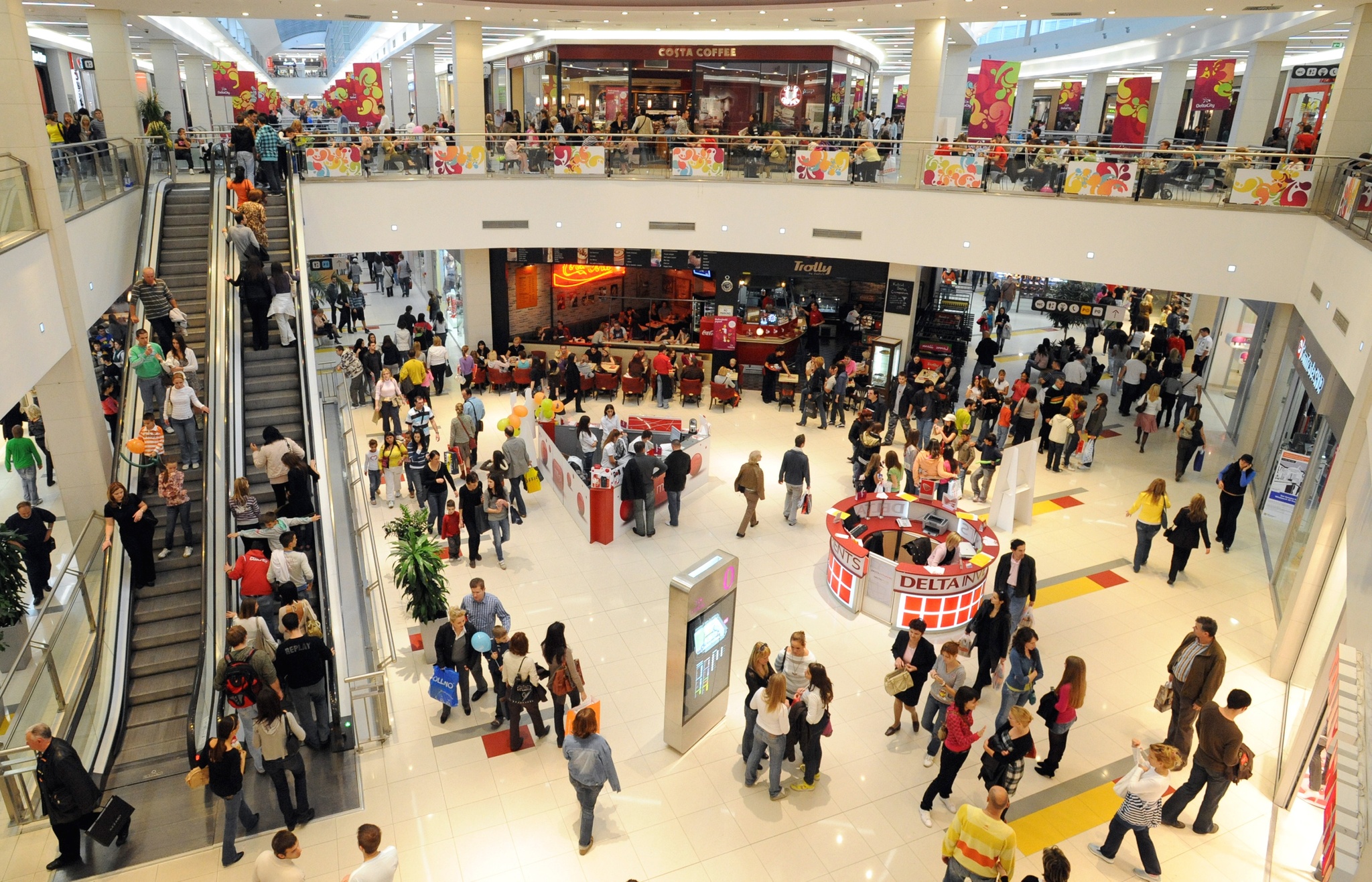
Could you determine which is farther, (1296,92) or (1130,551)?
(1296,92)

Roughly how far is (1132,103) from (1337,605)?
12183 mm

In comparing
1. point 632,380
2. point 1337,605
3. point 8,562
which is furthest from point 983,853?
point 632,380

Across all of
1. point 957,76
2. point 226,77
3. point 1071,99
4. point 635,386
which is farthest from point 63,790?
point 1071,99

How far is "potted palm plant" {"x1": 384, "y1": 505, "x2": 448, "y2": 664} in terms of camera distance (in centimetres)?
872

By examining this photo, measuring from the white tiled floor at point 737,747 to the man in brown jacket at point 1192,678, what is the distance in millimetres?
449

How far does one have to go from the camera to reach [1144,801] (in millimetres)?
6418

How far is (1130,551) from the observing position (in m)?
12.1

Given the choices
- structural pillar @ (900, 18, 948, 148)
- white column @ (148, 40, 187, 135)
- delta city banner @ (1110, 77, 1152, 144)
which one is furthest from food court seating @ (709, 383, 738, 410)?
white column @ (148, 40, 187, 135)

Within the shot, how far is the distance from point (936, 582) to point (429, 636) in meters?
5.52

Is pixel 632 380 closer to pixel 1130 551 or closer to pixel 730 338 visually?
pixel 730 338

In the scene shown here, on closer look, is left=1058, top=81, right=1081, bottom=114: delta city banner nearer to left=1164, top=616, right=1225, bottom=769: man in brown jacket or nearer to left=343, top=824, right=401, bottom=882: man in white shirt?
left=1164, top=616, right=1225, bottom=769: man in brown jacket

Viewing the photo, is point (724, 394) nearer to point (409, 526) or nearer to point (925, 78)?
point (925, 78)

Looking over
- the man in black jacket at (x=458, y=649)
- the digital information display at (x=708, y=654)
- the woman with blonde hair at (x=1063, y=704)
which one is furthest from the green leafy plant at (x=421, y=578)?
the woman with blonde hair at (x=1063, y=704)

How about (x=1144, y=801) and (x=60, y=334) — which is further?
(x=60, y=334)
